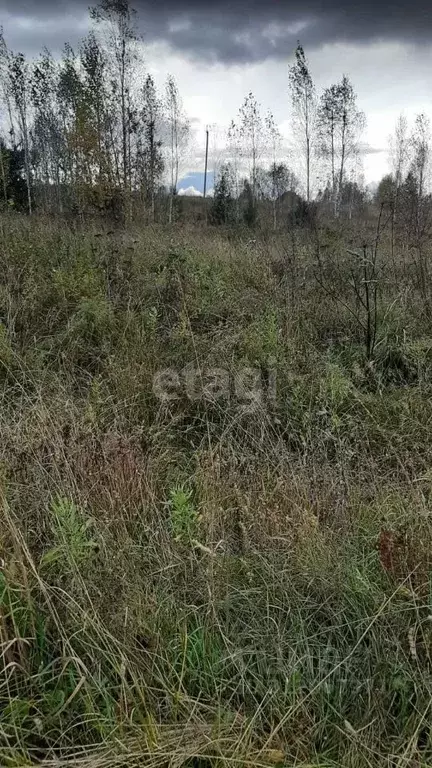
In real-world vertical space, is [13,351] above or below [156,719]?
above

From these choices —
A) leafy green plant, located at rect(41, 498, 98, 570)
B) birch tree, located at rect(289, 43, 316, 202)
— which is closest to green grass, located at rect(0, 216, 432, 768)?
leafy green plant, located at rect(41, 498, 98, 570)

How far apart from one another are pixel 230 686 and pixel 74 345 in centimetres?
310

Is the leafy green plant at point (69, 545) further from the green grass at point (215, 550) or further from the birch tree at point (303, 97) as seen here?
the birch tree at point (303, 97)

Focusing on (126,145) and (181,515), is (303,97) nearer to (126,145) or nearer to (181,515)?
(126,145)

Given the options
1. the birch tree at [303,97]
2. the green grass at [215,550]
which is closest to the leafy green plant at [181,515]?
the green grass at [215,550]

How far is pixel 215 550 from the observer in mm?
1793

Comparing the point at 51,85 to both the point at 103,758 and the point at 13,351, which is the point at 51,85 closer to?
the point at 13,351

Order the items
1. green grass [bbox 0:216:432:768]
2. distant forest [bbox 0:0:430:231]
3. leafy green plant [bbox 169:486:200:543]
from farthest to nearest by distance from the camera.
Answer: distant forest [bbox 0:0:430:231] < leafy green plant [bbox 169:486:200:543] < green grass [bbox 0:216:432:768]

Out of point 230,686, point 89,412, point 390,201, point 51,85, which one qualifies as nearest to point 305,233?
point 390,201

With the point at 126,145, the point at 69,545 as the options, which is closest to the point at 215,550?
the point at 69,545

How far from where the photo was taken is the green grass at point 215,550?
1.29m

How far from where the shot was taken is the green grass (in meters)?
1.29

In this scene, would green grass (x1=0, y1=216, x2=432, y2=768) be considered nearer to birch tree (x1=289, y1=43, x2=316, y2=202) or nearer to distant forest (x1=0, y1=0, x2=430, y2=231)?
distant forest (x1=0, y1=0, x2=430, y2=231)

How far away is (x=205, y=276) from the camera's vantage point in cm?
500
